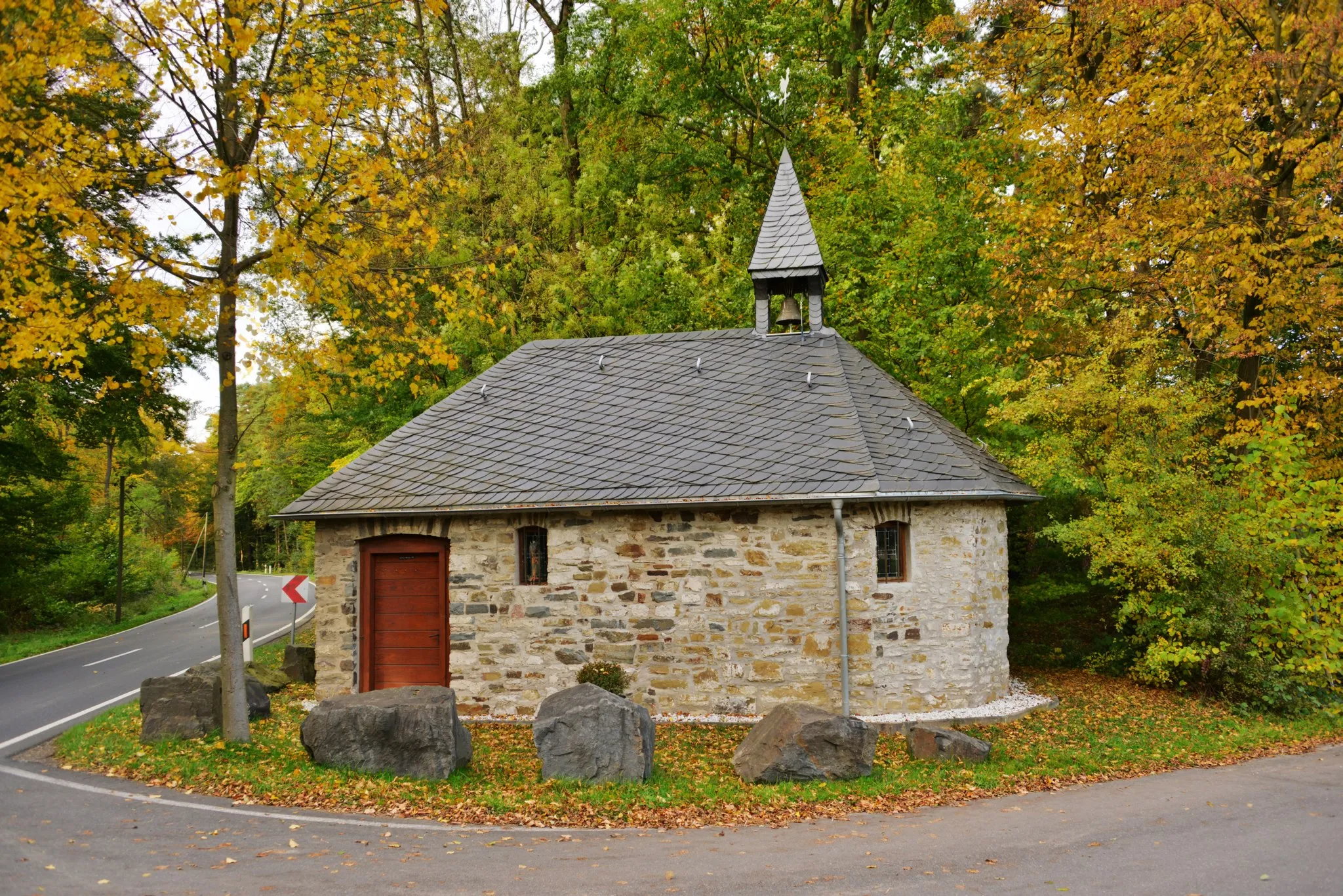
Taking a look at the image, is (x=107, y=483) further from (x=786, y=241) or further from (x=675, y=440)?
(x=786, y=241)

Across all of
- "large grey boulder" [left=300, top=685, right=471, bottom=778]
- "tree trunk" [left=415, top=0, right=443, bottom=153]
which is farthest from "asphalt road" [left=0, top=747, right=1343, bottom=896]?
"tree trunk" [left=415, top=0, right=443, bottom=153]

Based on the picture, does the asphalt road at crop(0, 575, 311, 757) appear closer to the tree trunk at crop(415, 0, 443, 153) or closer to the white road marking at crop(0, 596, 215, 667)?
the white road marking at crop(0, 596, 215, 667)

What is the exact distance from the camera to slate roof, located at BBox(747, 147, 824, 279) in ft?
47.2

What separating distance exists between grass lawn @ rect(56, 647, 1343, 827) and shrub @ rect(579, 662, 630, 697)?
30.3 inches

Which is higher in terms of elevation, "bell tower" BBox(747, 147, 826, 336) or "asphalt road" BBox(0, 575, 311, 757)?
"bell tower" BBox(747, 147, 826, 336)

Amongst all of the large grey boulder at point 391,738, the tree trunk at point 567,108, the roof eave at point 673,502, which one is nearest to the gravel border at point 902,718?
the roof eave at point 673,502

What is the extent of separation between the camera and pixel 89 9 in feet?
27.4

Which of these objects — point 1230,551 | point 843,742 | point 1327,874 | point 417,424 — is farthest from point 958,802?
point 417,424

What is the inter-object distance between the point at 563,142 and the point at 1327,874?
21.9m

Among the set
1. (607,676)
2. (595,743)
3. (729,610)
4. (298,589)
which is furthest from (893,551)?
(298,589)

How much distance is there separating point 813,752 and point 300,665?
9.49 meters

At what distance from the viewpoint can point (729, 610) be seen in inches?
436

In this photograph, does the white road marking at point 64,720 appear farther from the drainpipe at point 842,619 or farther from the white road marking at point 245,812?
the drainpipe at point 842,619

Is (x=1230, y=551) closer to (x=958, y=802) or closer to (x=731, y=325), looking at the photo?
(x=958, y=802)
